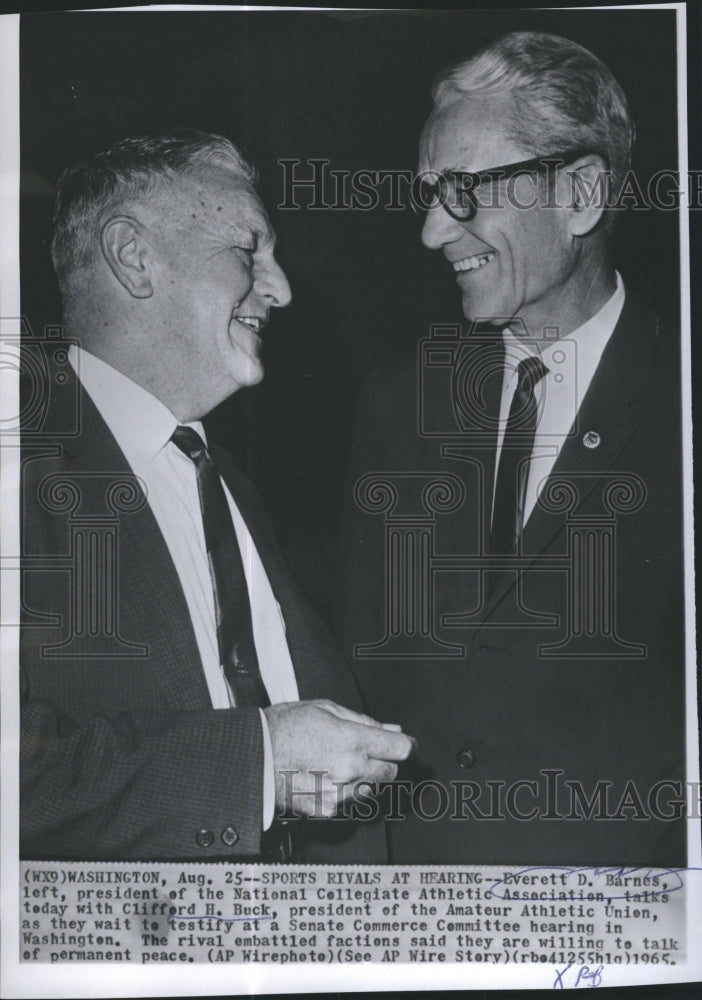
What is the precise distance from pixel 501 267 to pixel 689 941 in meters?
1.20

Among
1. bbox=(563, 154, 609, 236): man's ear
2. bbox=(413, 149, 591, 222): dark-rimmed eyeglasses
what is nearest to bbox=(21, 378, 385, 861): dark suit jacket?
bbox=(413, 149, 591, 222): dark-rimmed eyeglasses

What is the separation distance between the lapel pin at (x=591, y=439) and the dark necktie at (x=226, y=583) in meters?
0.62

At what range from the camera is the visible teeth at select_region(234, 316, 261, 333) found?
1.69 meters

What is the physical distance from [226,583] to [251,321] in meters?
0.45

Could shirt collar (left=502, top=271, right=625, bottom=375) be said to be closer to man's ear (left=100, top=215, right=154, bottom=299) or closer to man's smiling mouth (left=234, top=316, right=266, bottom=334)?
man's smiling mouth (left=234, top=316, right=266, bottom=334)

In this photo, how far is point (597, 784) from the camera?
5.53 ft

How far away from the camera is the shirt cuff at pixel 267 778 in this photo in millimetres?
1640

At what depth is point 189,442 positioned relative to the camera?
1.70 meters

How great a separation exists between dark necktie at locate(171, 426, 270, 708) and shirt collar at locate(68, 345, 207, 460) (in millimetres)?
34

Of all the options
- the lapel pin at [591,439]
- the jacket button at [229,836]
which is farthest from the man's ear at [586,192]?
the jacket button at [229,836]

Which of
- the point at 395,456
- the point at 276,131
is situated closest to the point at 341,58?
the point at 276,131

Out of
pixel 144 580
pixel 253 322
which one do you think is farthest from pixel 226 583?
pixel 253 322

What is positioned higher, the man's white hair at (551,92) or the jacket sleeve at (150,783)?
the man's white hair at (551,92)

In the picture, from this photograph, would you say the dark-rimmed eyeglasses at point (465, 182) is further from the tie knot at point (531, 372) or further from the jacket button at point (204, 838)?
the jacket button at point (204, 838)
